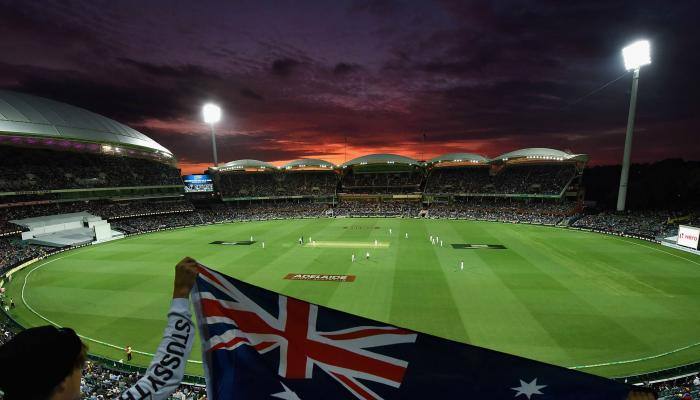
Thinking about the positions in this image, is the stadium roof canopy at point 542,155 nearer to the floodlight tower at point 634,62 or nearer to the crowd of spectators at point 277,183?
the floodlight tower at point 634,62

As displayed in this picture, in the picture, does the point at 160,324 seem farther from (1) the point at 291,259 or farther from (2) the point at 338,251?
(2) the point at 338,251

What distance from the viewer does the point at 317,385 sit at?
3811mm

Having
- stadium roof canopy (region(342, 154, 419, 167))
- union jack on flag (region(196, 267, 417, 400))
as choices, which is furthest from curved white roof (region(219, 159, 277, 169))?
union jack on flag (region(196, 267, 417, 400))

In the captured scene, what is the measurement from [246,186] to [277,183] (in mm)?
7777

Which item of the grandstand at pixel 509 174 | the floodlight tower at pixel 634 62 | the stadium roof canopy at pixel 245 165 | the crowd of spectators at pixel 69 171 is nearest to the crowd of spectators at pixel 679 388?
the floodlight tower at pixel 634 62

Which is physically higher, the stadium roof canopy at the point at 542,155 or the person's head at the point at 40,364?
the stadium roof canopy at the point at 542,155

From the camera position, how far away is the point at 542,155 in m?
68.0

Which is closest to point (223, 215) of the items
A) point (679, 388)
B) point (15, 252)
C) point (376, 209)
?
point (376, 209)

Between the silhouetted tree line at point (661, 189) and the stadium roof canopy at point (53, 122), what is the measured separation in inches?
3856

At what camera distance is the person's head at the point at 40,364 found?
1718 mm

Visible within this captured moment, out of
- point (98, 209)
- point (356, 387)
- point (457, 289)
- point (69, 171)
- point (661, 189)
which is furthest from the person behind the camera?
point (661, 189)

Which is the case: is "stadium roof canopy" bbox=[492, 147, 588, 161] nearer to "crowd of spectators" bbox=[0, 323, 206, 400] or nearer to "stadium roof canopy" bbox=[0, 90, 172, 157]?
"crowd of spectators" bbox=[0, 323, 206, 400]

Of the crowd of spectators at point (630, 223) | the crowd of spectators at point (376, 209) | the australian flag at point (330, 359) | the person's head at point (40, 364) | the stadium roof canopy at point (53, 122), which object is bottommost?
the crowd of spectators at point (376, 209)

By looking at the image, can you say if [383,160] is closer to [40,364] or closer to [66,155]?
[66,155]
